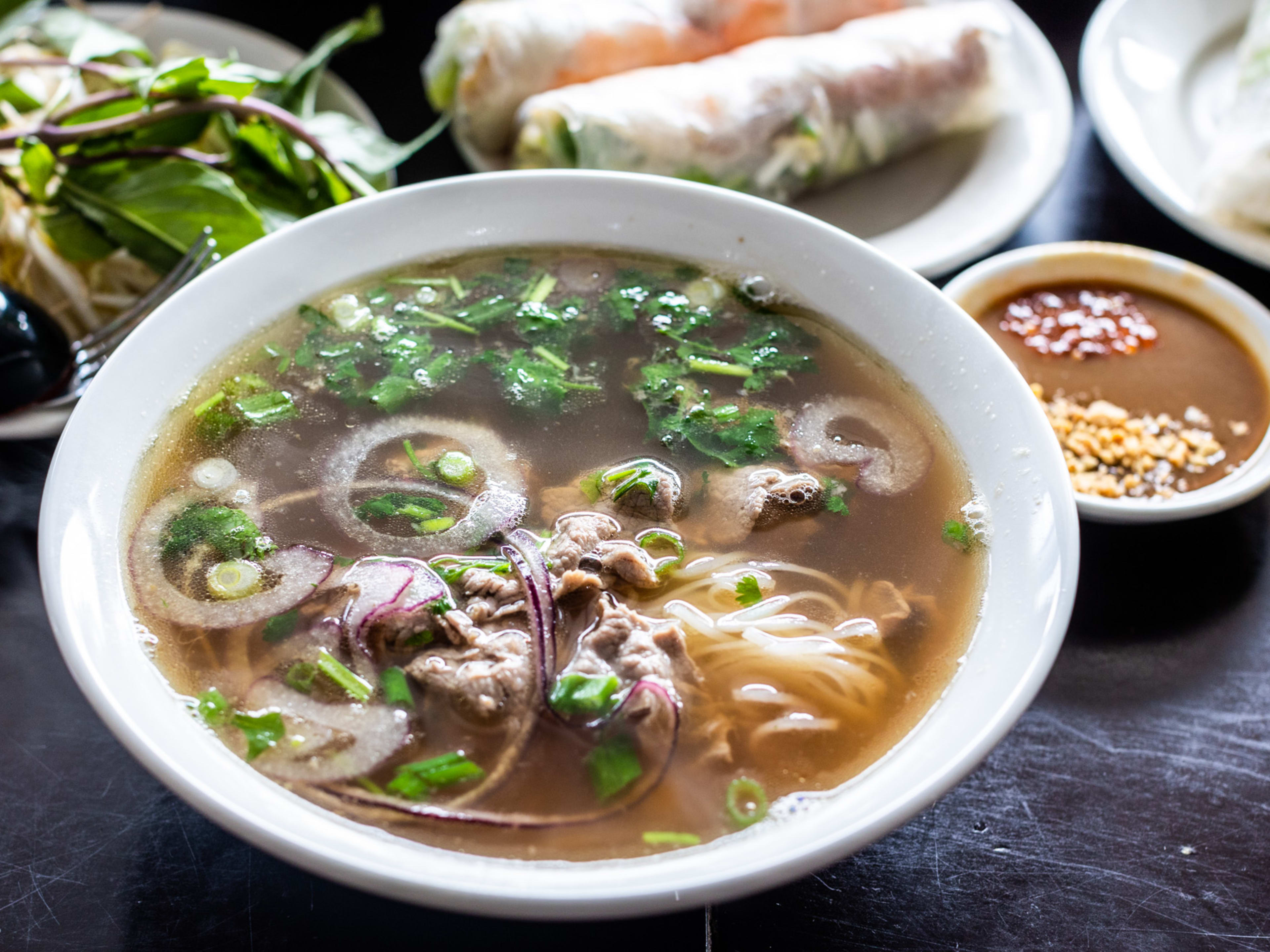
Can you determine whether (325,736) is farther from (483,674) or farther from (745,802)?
(745,802)

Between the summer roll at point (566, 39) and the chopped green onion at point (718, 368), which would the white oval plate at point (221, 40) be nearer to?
the summer roll at point (566, 39)

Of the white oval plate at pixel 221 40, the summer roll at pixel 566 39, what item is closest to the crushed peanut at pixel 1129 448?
the summer roll at pixel 566 39

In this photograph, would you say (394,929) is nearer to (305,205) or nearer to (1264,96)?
(305,205)

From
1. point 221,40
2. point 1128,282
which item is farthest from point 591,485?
point 221,40

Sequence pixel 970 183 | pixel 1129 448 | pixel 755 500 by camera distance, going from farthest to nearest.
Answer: pixel 970 183
pixel 1129 448
pixel 755 500

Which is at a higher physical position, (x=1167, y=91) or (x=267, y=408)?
(x=267, y=408)

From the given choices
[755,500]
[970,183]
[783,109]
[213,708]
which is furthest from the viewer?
[783,109]
